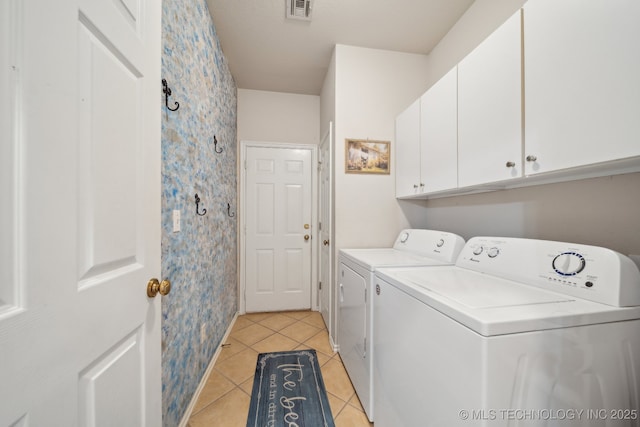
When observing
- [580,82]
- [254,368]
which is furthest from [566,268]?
[254,368]

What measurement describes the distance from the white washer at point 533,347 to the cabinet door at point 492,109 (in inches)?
16.8

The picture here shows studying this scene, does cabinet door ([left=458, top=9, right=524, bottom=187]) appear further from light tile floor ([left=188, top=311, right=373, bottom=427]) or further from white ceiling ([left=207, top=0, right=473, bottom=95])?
light tile floor ([left=188, top=311, right=373, bottom=427])

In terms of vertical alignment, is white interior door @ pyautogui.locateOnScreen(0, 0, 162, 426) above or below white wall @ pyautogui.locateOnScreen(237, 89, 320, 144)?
below

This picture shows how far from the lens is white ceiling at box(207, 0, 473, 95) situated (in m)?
1.72

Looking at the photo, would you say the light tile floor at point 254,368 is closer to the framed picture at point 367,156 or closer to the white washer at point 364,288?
the white washer at point 364,288

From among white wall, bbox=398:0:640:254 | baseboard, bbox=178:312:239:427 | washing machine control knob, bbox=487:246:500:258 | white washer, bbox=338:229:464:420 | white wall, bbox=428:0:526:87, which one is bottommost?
baseboard, bbox=178:312:239:427

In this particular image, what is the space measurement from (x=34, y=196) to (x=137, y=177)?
0.31 metres

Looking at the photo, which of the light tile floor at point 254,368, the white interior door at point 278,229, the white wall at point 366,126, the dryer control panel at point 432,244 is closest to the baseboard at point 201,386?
the light tile floor at point 254,368

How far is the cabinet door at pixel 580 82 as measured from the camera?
71cm

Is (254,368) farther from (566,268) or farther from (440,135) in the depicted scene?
(440,135)

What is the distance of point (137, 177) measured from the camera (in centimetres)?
71

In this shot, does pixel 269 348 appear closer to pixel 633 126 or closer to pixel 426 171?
pixel 426 171

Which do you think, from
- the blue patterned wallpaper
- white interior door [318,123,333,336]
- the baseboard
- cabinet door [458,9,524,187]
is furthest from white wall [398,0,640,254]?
the baseboard

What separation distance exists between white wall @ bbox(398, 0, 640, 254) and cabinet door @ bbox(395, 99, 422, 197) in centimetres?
25
